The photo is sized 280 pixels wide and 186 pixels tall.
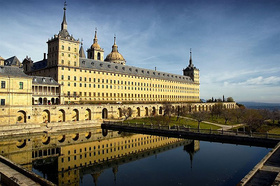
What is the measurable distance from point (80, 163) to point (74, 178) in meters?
4.72

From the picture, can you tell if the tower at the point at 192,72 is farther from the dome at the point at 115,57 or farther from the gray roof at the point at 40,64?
the gray roof at the point at 40,64

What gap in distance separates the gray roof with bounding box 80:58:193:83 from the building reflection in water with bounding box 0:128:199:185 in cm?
3355

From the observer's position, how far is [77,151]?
31.8 metres

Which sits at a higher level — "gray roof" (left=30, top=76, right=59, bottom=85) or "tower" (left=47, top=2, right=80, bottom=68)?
"tower" (left=47, top=2, right=80, bottom=68)

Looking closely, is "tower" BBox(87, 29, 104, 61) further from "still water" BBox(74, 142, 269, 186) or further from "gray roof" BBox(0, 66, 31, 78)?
"still water" BBox(74, 142, 269, 186)

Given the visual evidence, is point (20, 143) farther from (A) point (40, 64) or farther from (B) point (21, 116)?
(A) point (40, 64)

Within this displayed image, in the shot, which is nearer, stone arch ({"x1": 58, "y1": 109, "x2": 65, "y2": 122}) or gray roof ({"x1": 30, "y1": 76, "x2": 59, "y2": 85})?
stone arch ({"x1": 58, "y1": 109, "x2": 65, "y2": 122})

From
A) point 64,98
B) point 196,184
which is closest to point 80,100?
point 64,98

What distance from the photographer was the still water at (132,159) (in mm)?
20938

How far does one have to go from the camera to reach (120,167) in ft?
81.1

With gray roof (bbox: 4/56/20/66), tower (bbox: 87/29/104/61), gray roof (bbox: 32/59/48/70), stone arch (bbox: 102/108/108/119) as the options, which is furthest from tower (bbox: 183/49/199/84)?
gray roof (bbox: 4/56/20/66)

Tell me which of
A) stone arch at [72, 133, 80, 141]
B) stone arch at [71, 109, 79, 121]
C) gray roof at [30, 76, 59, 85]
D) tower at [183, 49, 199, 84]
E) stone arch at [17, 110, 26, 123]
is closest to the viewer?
stone arch at [72, 133, 80, 141]

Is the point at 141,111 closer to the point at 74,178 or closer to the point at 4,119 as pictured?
the point at 4,119

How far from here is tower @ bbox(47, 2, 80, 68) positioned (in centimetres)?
6366
